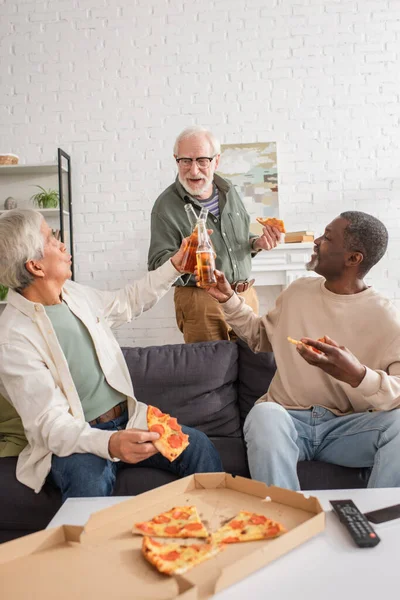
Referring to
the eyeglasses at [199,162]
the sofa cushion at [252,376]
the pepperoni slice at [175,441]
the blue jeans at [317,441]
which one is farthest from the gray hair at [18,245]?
the eyeglasses at [199,162]

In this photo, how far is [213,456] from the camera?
83.3 inches

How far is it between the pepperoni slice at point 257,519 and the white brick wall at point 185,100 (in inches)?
151

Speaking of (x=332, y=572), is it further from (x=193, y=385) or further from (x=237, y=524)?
(x=193, y=385)

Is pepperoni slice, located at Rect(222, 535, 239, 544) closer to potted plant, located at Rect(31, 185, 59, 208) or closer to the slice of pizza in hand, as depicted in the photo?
the slice of pizza in hand

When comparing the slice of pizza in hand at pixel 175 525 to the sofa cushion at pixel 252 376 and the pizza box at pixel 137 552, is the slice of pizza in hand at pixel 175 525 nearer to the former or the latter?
the pizza box at pixel 137 552

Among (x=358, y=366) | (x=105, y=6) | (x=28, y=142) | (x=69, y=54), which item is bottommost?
(x=358, y=366)

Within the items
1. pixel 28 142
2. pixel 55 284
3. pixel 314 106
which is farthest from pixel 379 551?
pixel 28 142

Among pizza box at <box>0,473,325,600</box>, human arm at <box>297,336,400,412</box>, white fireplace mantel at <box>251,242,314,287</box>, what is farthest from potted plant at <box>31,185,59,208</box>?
pizza box at <box>0,473,325,600</box>

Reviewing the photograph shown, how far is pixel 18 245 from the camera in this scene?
2.04 metres

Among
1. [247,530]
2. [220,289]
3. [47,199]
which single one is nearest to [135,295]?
[220,289]

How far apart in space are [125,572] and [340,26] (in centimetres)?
498

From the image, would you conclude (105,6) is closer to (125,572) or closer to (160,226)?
(160,226)

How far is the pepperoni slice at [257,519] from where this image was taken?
1305mm

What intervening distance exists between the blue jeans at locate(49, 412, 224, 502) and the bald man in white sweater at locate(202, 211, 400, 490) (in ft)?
0.55
